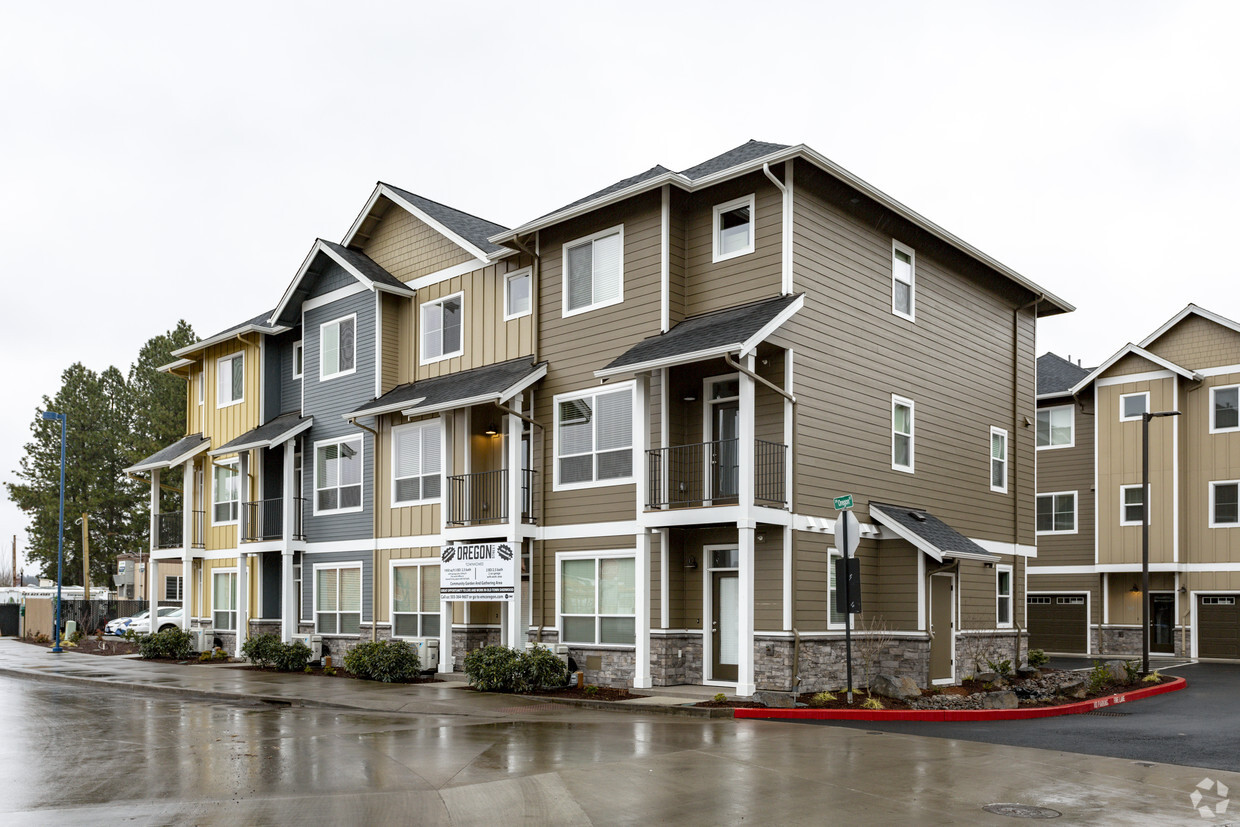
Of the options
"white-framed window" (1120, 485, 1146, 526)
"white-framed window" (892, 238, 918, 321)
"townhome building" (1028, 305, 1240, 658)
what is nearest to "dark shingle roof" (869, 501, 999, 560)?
"white-framed window" (892, 238, 918, 321)

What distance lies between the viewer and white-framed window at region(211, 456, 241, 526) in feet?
104

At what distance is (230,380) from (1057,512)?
27.8 m

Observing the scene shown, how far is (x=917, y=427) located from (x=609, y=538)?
23.8ft

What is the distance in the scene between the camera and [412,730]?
15.5 metres

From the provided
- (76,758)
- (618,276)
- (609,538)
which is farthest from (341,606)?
(76,758)

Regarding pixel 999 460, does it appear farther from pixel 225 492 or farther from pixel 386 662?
pixel 225 492

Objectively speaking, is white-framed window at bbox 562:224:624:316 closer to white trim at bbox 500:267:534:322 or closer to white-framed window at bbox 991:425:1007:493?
white trim at bbox 500:267:534:322

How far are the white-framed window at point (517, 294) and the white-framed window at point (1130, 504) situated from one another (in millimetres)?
22327

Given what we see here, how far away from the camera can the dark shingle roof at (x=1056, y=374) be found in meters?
37.6

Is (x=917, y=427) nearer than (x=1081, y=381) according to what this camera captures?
Yes

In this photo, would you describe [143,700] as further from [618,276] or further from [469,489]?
[618,276]

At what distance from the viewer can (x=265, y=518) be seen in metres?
29.9

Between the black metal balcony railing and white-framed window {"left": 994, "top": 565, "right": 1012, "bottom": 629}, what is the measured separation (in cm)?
1087

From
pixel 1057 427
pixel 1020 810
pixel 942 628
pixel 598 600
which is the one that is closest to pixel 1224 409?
pixel 1057 427
